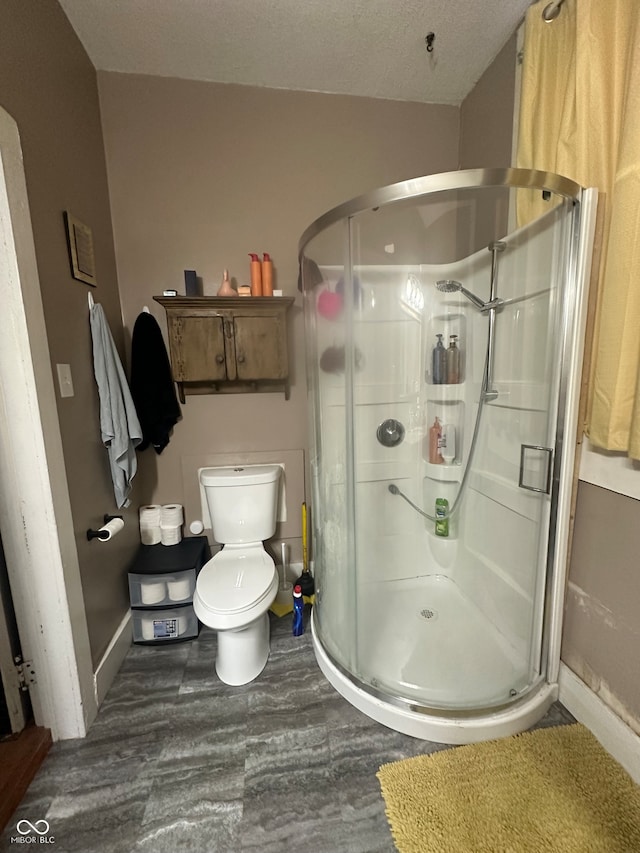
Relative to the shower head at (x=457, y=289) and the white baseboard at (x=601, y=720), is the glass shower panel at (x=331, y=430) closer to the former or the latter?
the shower head at (x=457, y=289)

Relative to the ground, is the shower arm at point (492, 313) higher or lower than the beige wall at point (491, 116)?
lower

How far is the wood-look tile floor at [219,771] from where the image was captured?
1.04 m

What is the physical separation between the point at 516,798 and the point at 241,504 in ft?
4.85

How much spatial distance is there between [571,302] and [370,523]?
1.21 metres

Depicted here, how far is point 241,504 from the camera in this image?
6.21ft

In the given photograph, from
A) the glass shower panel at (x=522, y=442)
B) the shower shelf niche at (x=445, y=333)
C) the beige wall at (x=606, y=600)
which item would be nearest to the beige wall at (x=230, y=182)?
the shower shelf niche at (x=445, y=333)

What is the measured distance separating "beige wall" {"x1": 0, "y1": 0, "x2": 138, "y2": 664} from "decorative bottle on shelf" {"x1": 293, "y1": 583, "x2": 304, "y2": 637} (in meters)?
0.84

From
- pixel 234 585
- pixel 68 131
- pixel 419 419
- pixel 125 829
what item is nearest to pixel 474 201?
pixel 419 419

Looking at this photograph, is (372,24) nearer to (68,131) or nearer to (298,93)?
(298,93)

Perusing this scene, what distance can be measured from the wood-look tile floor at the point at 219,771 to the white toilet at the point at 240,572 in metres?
0.13

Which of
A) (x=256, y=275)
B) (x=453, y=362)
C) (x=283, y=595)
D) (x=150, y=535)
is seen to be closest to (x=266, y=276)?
(x=256, y=275)

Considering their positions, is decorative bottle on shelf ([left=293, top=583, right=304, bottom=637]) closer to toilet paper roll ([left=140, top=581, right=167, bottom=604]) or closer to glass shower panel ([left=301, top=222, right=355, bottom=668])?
glass shower panel ([left=301, top=222, right=355, bottom=668])

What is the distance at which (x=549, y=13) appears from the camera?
51.6 inches

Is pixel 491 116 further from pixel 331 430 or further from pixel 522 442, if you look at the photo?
pixel 331 430
